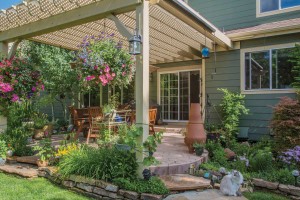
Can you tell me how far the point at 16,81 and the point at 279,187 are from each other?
17.7 ft

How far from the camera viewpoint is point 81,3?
490 cm

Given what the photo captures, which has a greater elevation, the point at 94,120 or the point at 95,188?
the point at 94,120

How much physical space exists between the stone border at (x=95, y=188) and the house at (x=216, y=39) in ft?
9.28

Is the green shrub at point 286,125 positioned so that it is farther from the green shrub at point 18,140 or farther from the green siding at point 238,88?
the green shrub at point 18,140

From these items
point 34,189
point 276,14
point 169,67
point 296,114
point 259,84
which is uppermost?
point 276,14

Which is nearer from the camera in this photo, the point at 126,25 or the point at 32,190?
the point at 32,190

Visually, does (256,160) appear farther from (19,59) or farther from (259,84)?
(19,59)

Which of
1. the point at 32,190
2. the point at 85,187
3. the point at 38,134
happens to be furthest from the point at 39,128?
the point at 85,187

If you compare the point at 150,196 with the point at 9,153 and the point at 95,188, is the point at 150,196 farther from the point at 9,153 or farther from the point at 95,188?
the point at 9,153

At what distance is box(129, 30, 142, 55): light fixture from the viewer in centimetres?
391

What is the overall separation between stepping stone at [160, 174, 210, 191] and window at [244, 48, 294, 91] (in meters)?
4.22

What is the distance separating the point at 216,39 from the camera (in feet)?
23.2

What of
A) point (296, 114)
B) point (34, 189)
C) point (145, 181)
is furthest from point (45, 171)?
point (296, 114)

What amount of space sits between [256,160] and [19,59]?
5.39 meters
